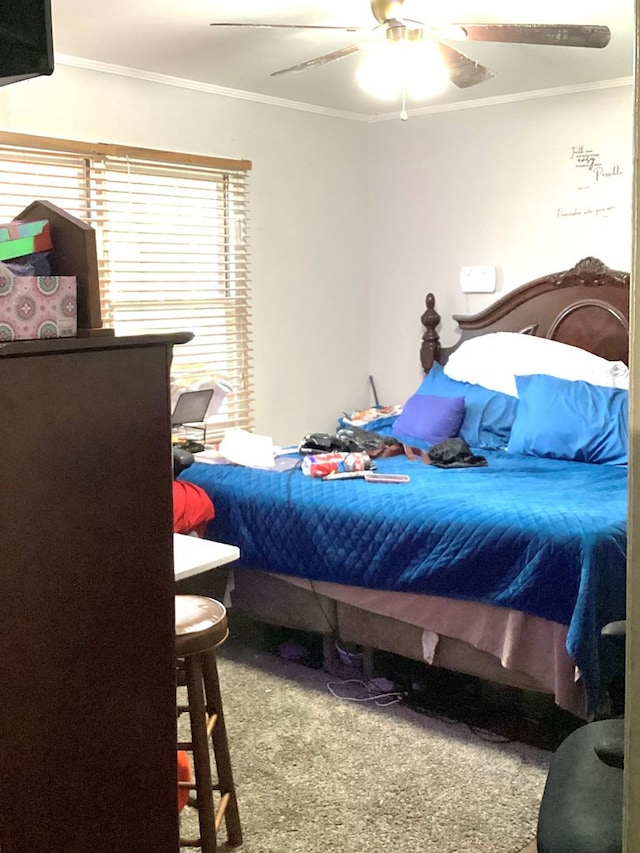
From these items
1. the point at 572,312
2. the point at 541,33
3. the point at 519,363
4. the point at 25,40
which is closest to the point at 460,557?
the point at 541,33

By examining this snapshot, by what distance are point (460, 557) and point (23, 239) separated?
187 centimetres

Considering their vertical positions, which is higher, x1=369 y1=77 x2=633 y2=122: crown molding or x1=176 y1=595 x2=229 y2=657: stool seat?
x1=369 y1=77 x2=633 y2=122: crown molding

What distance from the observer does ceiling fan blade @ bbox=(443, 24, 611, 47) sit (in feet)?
9.32

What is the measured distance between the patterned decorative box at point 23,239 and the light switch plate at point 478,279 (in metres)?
3.68

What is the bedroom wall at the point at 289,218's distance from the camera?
418 centimetres

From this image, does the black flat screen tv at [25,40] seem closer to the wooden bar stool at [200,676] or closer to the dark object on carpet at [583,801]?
the wooden bar stool at [200,676]

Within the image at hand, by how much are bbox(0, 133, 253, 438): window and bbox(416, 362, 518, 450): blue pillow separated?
112 cm

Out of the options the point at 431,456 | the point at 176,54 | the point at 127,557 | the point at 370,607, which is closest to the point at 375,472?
the point at 431,456

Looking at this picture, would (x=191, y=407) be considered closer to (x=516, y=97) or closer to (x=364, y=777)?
(x=364, y=777)

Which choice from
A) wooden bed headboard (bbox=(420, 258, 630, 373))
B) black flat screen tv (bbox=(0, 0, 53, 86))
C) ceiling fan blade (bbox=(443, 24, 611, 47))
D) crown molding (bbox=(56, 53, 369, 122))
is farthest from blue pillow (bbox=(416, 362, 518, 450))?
black flat screen tv (bbox=(0, 0, 53, 86))

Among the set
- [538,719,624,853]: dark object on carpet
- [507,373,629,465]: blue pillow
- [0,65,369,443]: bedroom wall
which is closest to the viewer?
[538,719,624,853]: dark object on carpet

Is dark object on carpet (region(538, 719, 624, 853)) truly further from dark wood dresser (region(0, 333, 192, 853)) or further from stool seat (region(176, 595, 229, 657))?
stool seat (region(176, 595, 229, 657))

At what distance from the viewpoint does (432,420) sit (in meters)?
4.41

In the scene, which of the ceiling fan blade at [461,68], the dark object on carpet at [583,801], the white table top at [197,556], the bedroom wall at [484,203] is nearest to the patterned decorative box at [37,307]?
the white table top at [197,556]
